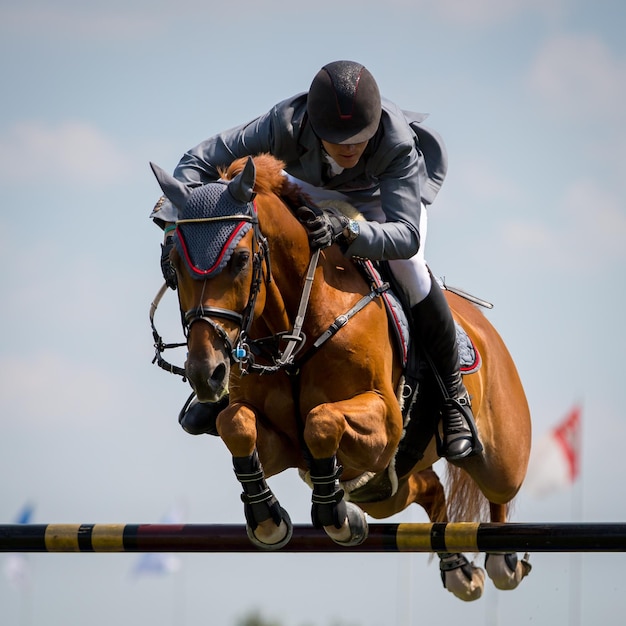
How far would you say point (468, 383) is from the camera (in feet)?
23.2

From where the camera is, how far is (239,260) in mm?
5270

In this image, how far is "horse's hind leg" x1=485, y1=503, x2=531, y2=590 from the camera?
7.88m

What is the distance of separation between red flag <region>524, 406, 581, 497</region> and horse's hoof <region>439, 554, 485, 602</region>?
7882 mm

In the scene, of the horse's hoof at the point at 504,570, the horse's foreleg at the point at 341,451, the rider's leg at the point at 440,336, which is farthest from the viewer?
the horse's hoof at the point at 504,570

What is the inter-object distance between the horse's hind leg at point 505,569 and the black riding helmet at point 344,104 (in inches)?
127

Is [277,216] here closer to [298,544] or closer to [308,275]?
[308,275]

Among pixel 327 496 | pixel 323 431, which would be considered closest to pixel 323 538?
pixel 327 496

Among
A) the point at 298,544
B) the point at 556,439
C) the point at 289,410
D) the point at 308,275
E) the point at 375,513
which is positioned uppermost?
the point at 308,275

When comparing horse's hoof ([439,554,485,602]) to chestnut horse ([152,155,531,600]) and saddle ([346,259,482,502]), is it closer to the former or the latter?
saddle ([346,259,482,502])

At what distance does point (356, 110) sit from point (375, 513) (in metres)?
2.80

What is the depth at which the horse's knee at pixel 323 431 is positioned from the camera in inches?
213

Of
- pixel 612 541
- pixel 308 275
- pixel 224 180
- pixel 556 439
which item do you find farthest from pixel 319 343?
pixel 556 439

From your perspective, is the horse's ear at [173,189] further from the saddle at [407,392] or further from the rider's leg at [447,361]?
the rider's leg at [447,361]

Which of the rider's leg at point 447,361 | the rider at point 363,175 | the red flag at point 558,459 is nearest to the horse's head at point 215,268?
the rider at point 363,175
